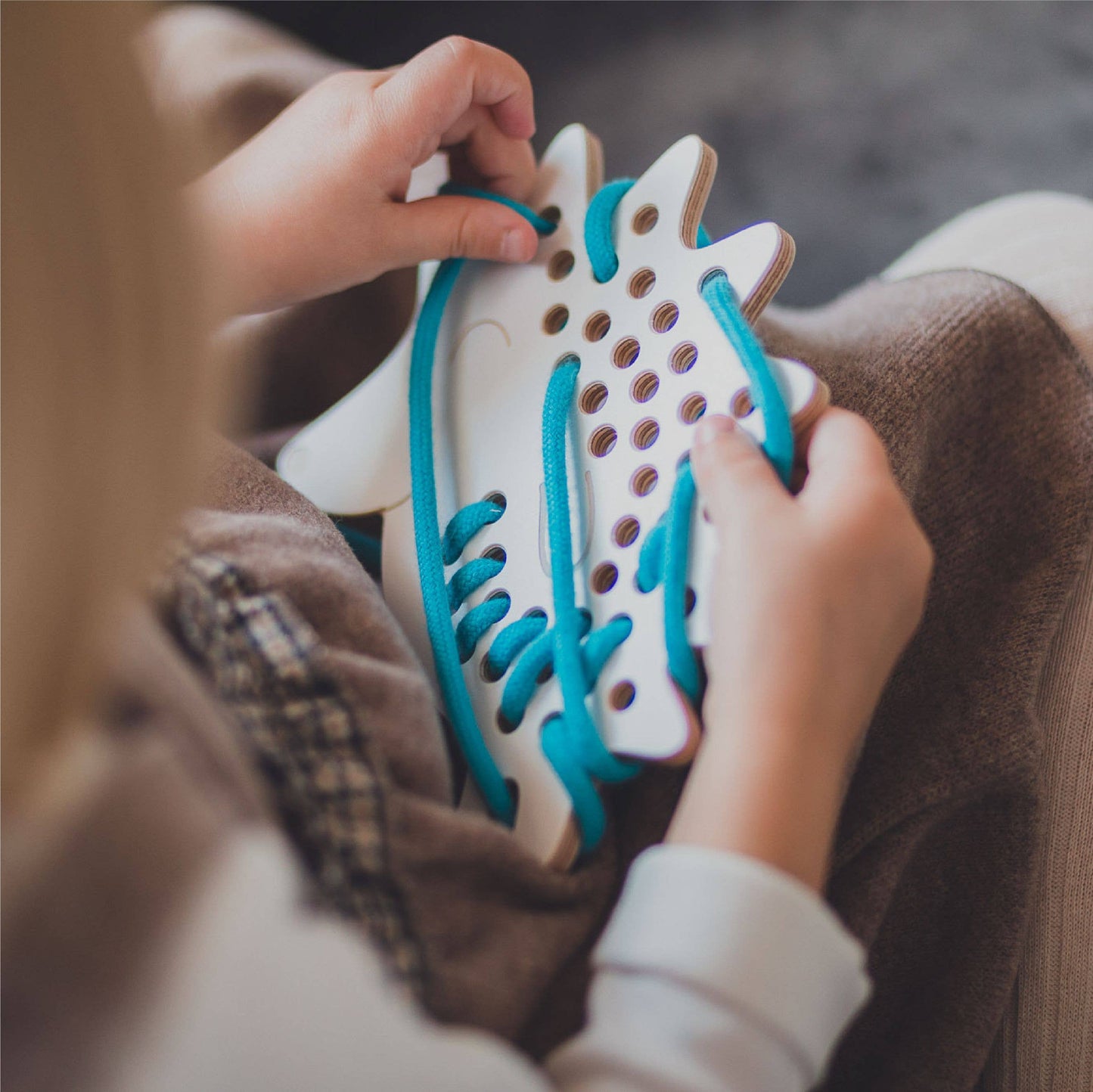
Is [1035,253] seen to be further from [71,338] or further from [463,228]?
[71,338]

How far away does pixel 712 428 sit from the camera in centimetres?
38

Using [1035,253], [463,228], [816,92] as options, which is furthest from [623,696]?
[816,92]

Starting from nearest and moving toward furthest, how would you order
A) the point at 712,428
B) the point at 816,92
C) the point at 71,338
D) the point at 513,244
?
the point at 71,338
the point at 712,428
the point at 513,244
the point at 816,92

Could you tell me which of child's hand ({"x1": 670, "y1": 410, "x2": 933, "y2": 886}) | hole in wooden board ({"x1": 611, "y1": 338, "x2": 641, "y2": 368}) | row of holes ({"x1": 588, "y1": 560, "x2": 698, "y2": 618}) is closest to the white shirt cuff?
child's hand ({"x1": 670, "y1": 410, "x2": 933, "y2": 886})

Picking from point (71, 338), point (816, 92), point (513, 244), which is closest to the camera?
point (71, 338)

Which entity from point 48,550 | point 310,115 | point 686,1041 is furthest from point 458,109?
point 686,1041

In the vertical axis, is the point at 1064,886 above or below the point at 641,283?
below

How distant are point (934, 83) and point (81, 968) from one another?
1.08 metres

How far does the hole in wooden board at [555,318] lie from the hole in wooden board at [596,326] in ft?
0.06

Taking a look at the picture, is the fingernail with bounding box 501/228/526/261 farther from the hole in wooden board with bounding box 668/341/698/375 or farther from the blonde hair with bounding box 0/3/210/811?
the blonde hair with bounding box 0/3/210/811

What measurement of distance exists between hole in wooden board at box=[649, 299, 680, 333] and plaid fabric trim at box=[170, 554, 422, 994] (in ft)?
0.69

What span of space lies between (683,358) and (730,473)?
79mm

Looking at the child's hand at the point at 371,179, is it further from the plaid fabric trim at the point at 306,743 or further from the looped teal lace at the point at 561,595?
the plaid fabric trim at the point at 306,743

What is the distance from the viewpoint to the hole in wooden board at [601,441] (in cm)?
43
